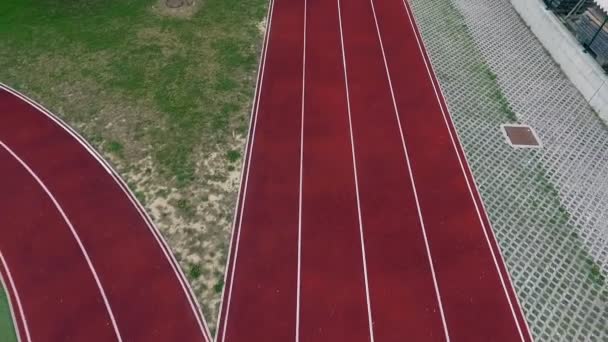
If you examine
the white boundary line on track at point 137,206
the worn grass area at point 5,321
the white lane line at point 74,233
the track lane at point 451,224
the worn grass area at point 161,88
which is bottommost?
the worn grass area at point 5,321

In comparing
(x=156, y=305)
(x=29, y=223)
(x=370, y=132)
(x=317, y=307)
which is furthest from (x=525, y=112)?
(x=29, y=223)

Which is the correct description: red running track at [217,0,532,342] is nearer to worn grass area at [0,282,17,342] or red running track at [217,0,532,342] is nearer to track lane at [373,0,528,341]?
track lane at [373,0,528,341]

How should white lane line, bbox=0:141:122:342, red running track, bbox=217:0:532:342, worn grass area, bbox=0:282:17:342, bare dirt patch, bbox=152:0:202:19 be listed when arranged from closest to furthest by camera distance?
worn grass area, bbox=0:282:17:342 < white lane line, bbox=0:141:122:342 < red running track, bbox=217:0:532:342 < bare dirt patch, bbox=152:0:202:19

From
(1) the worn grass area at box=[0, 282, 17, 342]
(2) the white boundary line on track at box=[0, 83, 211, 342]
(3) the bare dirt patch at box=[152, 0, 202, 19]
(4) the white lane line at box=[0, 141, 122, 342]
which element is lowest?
(1) the worn grass area at box=[0, 282, 17, 342]

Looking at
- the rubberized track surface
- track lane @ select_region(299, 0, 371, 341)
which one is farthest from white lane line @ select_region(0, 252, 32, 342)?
track lane @ select_region(299, 0, 371, 341)

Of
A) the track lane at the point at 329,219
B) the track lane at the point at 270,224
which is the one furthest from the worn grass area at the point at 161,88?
the track lane at the point at 329,219

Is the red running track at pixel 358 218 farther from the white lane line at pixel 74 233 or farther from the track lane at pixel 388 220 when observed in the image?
the white lane line at pixel 74 233
